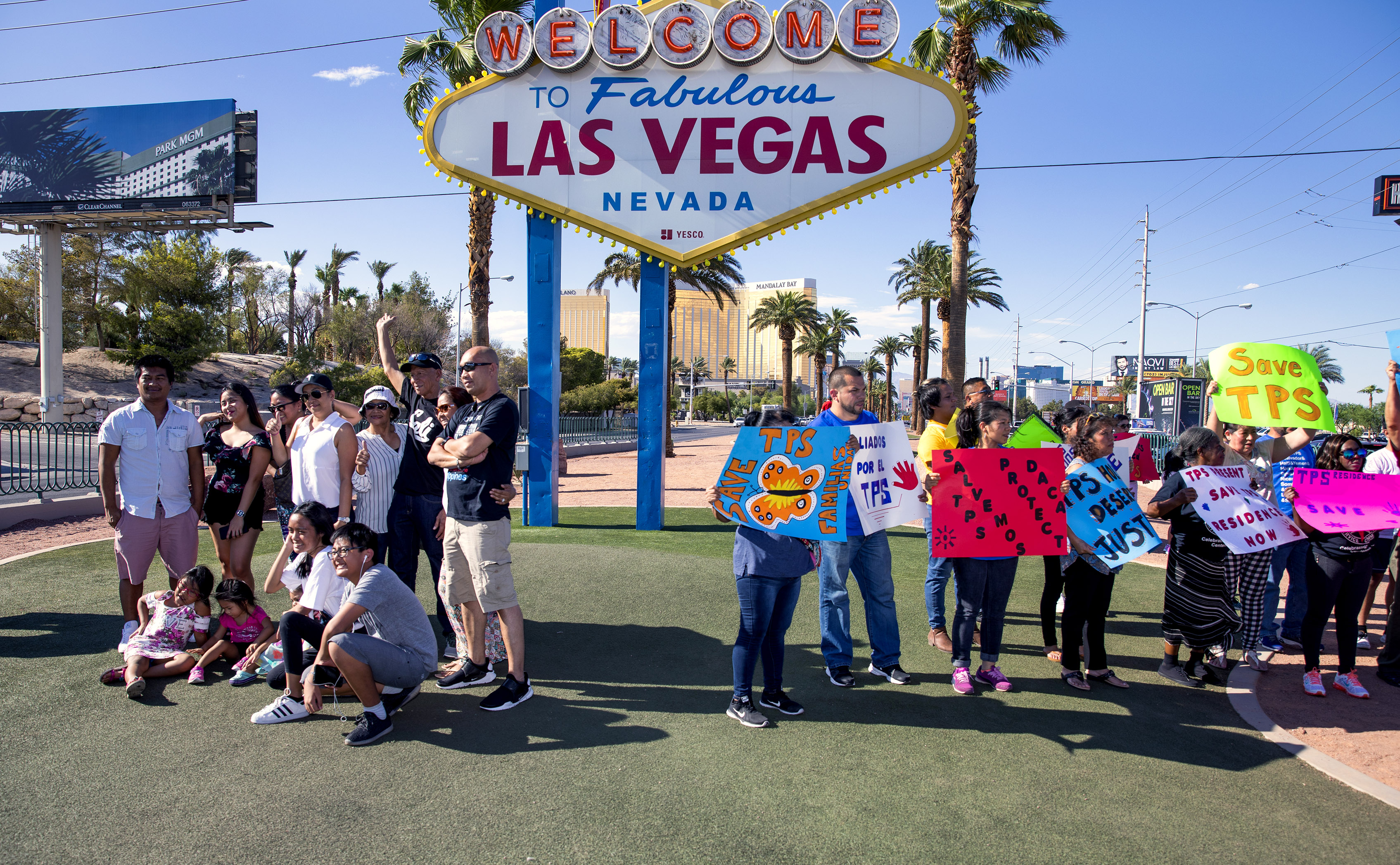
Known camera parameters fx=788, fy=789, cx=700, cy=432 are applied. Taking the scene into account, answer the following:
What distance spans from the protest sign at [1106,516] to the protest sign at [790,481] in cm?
158

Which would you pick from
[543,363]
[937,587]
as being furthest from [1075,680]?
[543,363]

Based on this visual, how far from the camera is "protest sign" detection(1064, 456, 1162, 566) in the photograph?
4809 mm

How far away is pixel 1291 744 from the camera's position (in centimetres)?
409

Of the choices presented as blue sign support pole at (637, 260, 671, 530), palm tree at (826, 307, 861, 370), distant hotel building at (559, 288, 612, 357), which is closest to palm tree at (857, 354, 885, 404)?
palm tree at (826, 307, 861, 370)

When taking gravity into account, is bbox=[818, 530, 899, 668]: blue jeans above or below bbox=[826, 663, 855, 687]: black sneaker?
above

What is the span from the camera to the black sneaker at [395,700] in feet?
13.5

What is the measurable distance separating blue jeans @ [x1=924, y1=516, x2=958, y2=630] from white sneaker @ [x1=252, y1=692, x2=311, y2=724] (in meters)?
3.82

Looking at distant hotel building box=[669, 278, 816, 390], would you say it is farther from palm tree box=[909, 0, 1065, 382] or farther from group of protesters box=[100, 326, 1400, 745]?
group of protesters box=[100, 326, 1400, 745]

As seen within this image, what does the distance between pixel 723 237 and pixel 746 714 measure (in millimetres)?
6957

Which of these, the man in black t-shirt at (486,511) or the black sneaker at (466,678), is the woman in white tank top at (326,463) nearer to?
the man in black t-shirt at (486,511)

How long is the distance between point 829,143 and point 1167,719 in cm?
732

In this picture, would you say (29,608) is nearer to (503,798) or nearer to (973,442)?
(503,798)

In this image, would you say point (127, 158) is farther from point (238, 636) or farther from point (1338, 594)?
point (1338, 594)

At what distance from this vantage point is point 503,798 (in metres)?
3.39
